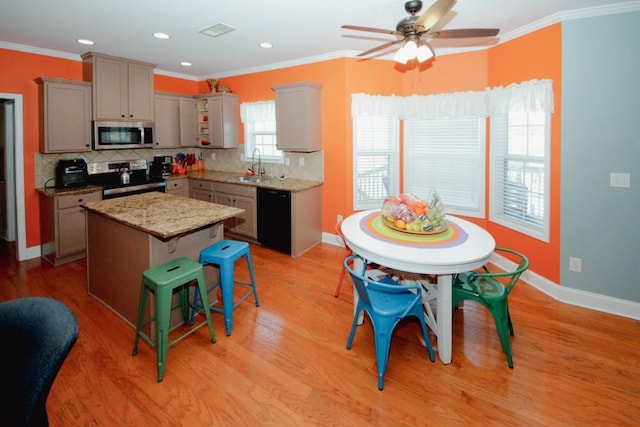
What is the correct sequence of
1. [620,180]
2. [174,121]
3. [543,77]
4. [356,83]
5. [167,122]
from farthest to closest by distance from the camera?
[174,121], [167,122], [356,83], [543,77], [620,180]

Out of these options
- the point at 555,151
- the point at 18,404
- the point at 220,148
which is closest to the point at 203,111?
the point at 220,148

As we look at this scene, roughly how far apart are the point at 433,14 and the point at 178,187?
435 centimetres

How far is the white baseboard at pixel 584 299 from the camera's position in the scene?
2855 mm

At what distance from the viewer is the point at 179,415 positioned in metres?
1.88

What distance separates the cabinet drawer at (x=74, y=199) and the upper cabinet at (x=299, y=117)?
237cm

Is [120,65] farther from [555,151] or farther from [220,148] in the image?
[555,151]

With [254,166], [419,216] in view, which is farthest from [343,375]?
[254,166]

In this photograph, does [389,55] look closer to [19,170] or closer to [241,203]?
[241,203]

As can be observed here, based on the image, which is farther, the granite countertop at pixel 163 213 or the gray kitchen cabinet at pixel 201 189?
the gray kitchen cabinet at pixel 201 189

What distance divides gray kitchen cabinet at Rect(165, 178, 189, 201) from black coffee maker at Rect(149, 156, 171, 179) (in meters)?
0.17

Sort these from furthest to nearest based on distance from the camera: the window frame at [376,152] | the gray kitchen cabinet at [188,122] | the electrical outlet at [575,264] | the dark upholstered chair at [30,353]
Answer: the gray kitchen cabinet at [188,122]
the window frame at [376,152]
the electrical outlet at [575,264]
the dark upholstered chair at [30,353]

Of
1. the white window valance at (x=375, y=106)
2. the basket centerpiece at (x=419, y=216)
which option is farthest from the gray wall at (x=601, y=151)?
the white window valance at (x=375, y=106)

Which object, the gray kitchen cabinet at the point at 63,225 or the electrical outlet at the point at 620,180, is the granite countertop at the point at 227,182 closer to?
the gray kitchen cabinet at the point at 63,225

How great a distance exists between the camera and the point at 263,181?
4852mm
